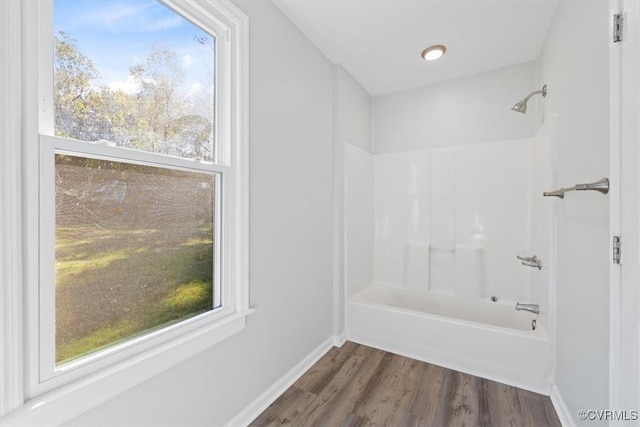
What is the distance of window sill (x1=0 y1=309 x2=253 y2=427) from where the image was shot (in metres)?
0.77

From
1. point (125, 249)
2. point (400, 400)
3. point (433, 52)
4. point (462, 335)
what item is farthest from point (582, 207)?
point (125, 249)

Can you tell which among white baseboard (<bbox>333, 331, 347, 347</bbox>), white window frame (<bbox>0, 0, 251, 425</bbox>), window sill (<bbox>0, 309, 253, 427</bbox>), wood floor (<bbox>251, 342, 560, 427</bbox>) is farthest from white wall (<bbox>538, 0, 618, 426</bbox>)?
white window frame (<bbox>0, 0, 251, 425</bbox>)

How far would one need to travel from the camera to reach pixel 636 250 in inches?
31.5

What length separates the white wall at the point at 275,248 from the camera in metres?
1.20

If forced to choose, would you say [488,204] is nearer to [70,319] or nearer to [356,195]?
[356,195]

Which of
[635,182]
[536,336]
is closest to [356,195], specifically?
[536,336]

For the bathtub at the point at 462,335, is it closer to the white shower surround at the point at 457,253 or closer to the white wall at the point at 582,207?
the white shower surround at the point at 457,253

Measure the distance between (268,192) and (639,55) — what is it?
1573 millimetres

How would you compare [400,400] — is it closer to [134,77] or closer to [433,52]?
[134,77]

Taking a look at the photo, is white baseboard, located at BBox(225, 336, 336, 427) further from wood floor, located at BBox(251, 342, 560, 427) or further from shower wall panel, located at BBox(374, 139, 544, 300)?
shower wall panel, located at BBox(374, 139, 544, 300)

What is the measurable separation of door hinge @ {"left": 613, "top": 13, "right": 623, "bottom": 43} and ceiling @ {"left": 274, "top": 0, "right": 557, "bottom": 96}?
0.99 metres

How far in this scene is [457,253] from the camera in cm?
264

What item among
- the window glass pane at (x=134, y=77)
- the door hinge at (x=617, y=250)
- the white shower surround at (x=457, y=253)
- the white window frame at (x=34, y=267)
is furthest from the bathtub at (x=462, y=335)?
the window glass pane at (x=134, y=77)

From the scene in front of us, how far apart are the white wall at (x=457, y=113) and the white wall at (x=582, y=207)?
0.69 metres
